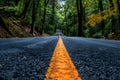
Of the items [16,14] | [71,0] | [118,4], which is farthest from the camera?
[71,0]

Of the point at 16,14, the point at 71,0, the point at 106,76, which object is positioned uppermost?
the point at 71,0

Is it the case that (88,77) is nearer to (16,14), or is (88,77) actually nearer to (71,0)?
(16,14)

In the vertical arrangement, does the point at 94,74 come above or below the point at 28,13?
below

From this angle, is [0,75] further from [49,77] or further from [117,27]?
[117,27]

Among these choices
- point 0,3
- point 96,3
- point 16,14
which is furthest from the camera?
point 96,3

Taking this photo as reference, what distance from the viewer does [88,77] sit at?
79.7 inches

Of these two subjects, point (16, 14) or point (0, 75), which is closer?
point (0, 75)

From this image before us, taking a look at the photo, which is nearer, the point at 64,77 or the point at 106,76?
the point at 64,77

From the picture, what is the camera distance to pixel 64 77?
76.0 inches

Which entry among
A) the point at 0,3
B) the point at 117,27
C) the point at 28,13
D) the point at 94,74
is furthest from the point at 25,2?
the point at 94,74

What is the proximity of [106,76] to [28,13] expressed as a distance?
109ft

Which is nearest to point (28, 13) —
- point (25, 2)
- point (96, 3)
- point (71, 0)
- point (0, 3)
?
point (25, 2)

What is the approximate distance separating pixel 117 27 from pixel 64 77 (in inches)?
1015

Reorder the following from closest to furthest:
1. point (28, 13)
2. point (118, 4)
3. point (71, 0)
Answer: point (118, 4) → point (28, 13) → point (71, 0)
